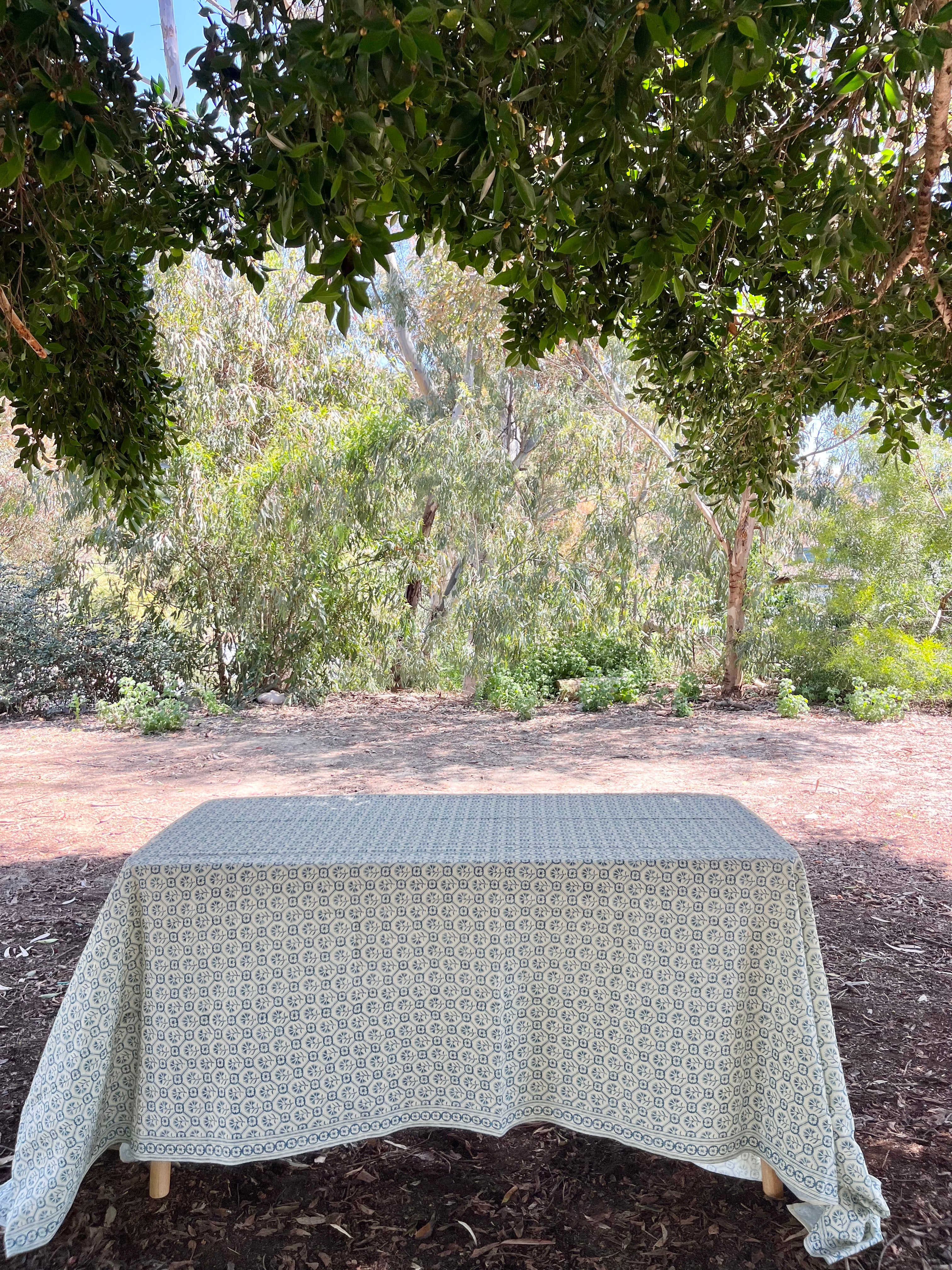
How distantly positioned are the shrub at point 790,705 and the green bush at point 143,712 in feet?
18.4

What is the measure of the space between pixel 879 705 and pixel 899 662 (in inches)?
20.2

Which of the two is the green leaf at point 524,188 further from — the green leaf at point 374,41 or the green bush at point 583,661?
the green bush at point 583,661

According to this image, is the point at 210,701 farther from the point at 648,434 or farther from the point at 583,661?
the point at 648,434

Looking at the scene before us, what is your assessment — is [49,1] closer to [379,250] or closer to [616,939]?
[379,250]

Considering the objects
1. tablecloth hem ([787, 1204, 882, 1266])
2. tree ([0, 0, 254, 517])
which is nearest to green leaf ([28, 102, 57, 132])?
tree ([0, 0, 254, 517])

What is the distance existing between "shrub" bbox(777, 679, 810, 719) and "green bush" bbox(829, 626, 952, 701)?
554mm

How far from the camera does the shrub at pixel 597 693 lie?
967 centimetres

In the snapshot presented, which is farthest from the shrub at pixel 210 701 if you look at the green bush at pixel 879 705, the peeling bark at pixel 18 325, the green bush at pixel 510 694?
the peeling bark at pixel 18 325

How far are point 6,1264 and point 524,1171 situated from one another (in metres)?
1.07

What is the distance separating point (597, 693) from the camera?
9.71 m

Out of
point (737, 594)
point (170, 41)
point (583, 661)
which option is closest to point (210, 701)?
point (583, 661)

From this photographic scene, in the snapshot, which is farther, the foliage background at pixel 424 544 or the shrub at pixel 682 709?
the foliage background at pixel 424 544

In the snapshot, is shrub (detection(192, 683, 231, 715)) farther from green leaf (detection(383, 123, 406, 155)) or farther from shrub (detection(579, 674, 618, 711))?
green leaf (detection(383, 123, 406, 155))

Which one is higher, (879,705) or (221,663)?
(221,663)
